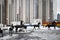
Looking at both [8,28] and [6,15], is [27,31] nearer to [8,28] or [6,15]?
[8,28]

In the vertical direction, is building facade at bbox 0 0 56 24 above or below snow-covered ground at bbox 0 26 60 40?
above

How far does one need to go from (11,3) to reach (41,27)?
84 cm

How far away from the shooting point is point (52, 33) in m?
2.17

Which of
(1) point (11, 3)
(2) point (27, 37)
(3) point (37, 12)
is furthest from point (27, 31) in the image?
(1) point (11, 3)

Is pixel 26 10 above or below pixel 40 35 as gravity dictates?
above

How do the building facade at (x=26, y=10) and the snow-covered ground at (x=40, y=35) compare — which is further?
the building facade at (x=26, y=10)

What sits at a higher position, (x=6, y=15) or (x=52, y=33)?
(x=6, y=15)

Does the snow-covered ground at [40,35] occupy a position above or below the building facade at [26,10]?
below

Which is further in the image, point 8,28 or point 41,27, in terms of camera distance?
point 41,27

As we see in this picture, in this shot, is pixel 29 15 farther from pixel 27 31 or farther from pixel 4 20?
pixel 4 20

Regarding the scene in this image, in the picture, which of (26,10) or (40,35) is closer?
(40,35)

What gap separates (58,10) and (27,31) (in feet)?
2.65

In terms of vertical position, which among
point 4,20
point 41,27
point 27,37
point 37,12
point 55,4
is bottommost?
point 27,37

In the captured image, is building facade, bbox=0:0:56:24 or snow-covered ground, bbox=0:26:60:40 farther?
building facade, bbox=0:0:56:24
